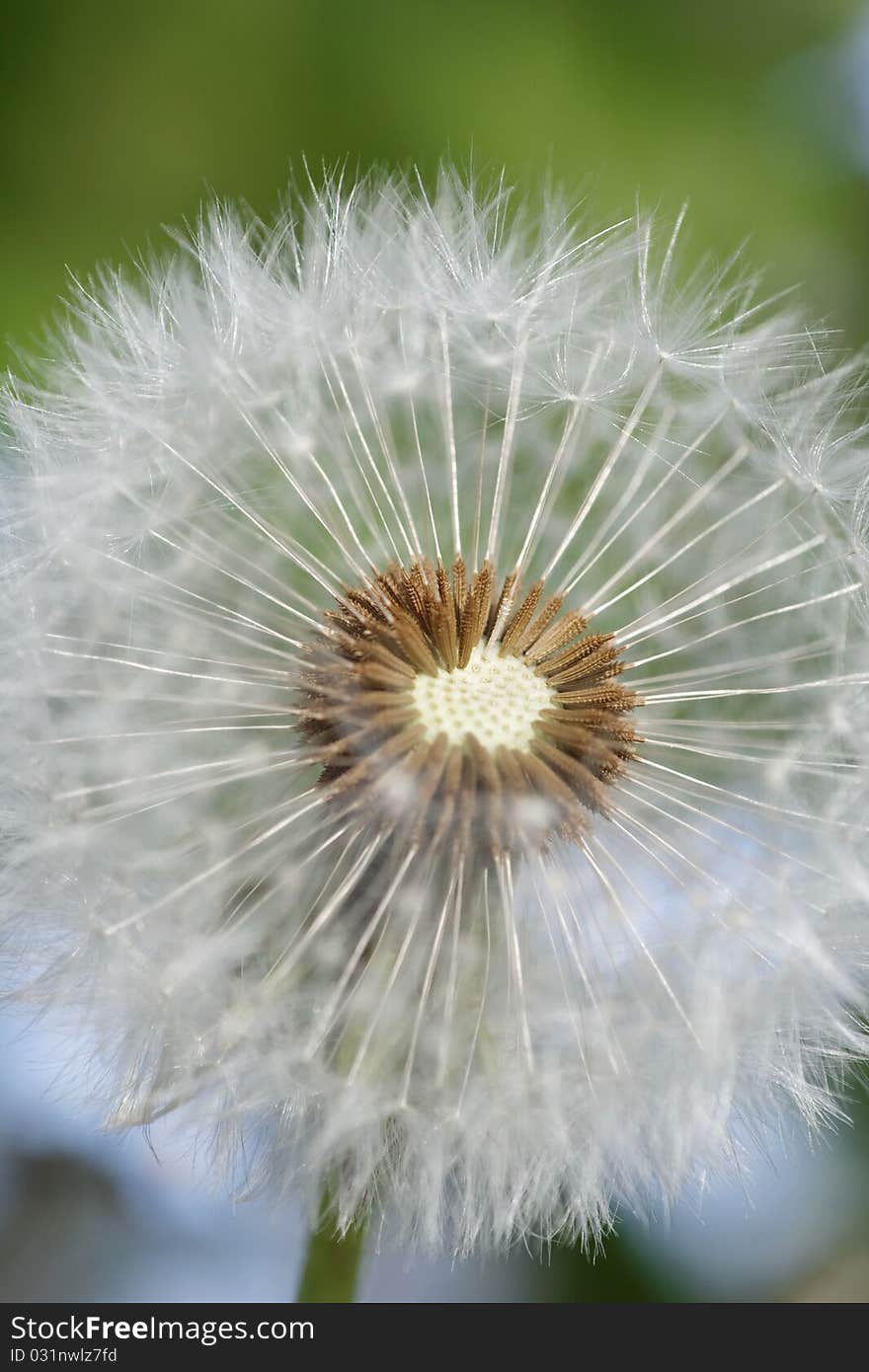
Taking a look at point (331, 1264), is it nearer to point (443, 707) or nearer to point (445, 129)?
point (443, 707)

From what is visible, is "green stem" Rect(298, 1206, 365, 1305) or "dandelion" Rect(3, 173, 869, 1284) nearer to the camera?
"green stem" Rect(298, 1206, 365, 1305)

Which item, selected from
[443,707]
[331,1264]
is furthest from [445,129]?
[331,1264]

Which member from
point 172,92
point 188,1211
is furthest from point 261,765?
point 172,92

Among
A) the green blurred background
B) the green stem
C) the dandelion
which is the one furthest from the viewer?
the green blurred background

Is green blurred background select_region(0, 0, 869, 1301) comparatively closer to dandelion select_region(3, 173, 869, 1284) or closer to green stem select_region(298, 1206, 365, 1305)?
dandelion select_region(3, 173, 869, 1284)

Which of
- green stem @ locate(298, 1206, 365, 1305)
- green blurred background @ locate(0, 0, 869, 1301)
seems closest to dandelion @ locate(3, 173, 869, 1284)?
green stem @ locate(298, 1206, 365, 1305)

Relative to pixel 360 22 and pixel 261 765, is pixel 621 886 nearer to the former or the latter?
pixel 261 765

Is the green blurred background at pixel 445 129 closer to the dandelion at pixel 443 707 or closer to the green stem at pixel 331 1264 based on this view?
the dandelion at pixel 443 707

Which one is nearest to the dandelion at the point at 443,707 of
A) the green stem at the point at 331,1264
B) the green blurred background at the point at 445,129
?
the green stem at the point at 331,1264
